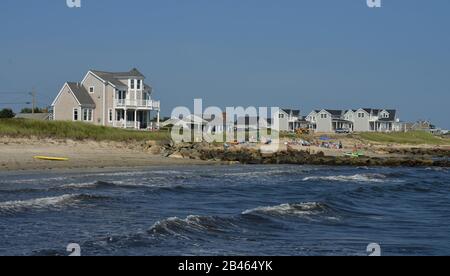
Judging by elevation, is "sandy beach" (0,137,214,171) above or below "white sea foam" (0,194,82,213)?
above

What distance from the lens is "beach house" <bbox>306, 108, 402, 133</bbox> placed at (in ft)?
373

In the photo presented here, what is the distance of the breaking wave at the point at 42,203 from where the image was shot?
56.2 ft

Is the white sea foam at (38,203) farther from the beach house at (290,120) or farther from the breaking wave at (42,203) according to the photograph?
the beach house at (290,120)

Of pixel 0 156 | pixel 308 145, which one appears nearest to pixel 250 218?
pixel 0 156

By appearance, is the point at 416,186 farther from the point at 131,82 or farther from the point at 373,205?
the point at 131,82

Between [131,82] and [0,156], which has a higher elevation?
[131,82]

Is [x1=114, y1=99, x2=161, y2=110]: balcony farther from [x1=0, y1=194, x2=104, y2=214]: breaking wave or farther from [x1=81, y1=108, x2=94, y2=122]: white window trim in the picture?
[x1=0, y1=194, x2=104, y2=214]: breaking wave

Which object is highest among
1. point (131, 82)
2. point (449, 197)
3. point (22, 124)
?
point (131, 82)

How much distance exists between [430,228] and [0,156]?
23.5 meters

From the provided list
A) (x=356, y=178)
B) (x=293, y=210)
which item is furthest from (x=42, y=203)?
(x=356, y=178)

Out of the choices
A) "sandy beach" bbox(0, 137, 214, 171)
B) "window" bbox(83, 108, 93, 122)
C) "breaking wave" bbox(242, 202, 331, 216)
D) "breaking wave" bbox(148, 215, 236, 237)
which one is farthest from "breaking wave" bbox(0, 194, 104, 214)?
"window" bbox(83, 108, 93, 122)

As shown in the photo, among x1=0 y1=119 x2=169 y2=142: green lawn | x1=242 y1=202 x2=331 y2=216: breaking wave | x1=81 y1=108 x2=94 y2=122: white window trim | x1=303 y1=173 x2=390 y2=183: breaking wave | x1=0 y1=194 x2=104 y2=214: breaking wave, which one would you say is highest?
x1=81 y1=108 x2=94 y2=122: white window trim

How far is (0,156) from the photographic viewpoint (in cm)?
3334
